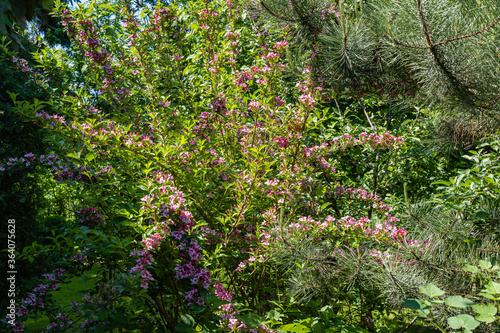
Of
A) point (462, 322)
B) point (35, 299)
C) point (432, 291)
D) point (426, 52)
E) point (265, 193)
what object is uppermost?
point (426, 52)

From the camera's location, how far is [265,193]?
239cm

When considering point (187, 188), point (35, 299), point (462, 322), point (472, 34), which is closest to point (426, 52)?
point (472, 34)

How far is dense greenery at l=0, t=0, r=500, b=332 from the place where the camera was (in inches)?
71.6

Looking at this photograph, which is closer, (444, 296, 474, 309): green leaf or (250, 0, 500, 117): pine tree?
(444, 296, 474, 309): green leaf

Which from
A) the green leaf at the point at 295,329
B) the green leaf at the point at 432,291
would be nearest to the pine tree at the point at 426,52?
the green leaf at the point at 432,291

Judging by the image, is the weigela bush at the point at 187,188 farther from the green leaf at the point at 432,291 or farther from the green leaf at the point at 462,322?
the green leaf at the point at 462,322

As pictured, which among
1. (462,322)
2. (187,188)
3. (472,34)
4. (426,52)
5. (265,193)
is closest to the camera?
(462,322)

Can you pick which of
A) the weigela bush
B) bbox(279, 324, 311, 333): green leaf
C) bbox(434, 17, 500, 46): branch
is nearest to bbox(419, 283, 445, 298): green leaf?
the weigela bush

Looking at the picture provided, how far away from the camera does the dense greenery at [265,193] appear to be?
1818 millimetres

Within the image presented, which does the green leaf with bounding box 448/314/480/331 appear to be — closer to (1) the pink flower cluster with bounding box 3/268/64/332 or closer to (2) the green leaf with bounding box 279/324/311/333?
(2) the green leaf with bounding box 279/324/311/333

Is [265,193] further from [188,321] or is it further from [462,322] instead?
[462,322]

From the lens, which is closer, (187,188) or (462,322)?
(462,322)

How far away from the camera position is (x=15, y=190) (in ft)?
9.14

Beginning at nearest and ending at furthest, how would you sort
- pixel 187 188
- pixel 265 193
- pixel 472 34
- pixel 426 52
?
pixel 472 34, pixel 426 52, pixel 187 188, pixel 265 193
